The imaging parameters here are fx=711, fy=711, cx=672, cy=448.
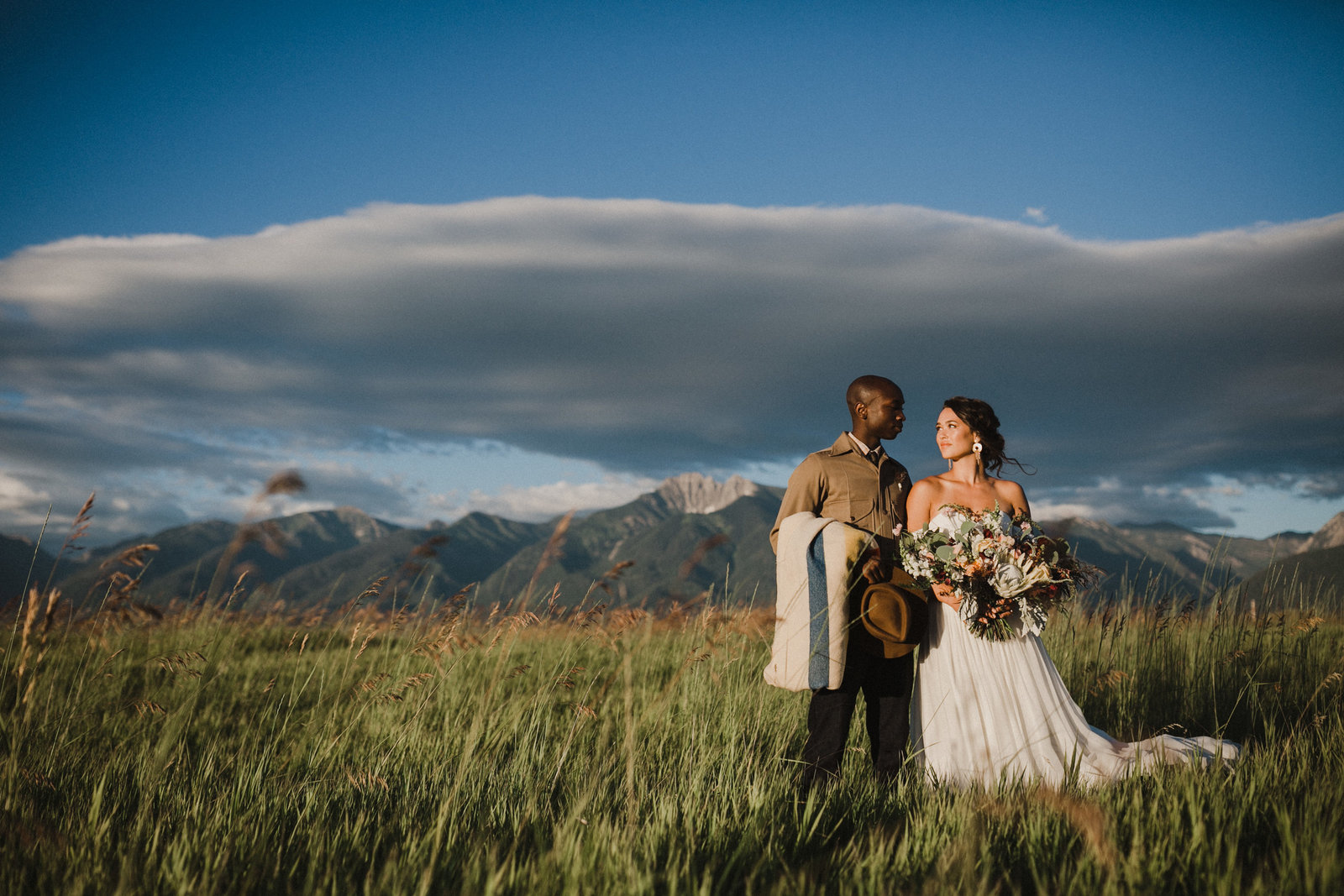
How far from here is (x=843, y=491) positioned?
13.0 ft

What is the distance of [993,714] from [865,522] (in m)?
1.18

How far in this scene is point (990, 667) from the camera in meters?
3.85

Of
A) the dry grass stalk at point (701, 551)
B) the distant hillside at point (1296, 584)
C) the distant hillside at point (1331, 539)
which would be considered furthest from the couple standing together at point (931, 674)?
the distant hillside at point (1296, 584)

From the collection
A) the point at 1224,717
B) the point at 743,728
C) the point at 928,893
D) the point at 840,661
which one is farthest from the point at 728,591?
the point at 928,893

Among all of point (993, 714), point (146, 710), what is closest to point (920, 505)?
point (993, 714)

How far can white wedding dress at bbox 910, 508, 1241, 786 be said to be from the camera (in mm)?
3570

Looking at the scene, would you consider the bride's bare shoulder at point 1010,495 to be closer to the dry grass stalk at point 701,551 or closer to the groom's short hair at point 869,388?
the groom's short hair at point 869,388

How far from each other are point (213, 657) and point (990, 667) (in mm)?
3916

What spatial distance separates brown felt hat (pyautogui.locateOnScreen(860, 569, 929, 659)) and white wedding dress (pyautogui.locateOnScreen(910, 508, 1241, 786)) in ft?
1.05

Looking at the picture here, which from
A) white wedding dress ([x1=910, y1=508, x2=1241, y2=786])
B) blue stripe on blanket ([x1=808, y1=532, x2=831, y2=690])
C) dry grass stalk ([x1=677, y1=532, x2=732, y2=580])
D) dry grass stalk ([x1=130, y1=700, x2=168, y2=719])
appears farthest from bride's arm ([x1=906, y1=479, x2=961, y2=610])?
dry grass stalk ([x1=130, y1=700, x2=168, y2=719])

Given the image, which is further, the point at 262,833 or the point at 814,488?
the point at 814,488

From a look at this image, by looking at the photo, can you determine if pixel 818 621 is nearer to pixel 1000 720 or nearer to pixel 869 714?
pixel 869 714

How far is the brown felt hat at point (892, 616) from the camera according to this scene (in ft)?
12.0

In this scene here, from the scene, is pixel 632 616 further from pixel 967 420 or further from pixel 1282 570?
pixel 1282 570
